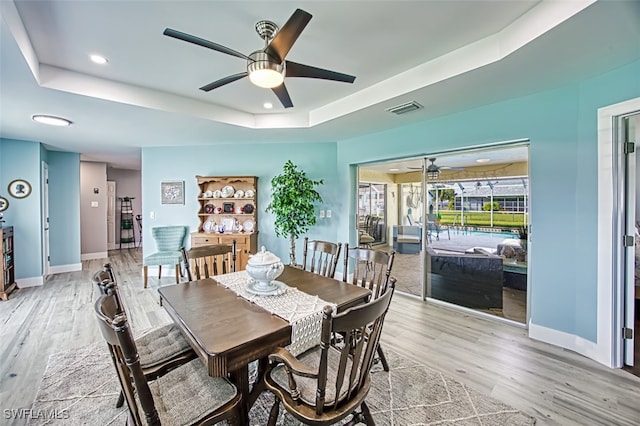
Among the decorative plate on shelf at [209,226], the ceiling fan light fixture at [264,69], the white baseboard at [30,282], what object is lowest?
the white baseboard at [30,282]

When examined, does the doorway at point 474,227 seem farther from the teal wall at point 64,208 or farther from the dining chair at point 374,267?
the teal wall at point 64,208

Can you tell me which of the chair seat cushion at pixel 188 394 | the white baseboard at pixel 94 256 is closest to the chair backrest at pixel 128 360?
the chair seat cushion at pixel 188 394

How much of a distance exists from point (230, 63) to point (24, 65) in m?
1.54

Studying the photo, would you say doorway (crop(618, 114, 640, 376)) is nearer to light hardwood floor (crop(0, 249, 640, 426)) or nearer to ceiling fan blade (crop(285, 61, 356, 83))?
light hardwood floor (crop(0, 249, 640, 426))

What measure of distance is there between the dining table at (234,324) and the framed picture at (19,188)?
4.52 meters

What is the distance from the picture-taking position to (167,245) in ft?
16.7

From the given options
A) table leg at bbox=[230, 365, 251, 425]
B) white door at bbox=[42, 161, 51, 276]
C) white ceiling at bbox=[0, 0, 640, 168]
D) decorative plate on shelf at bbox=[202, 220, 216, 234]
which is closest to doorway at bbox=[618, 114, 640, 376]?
white ceiling at bbox=[0, 0, 640, 168]

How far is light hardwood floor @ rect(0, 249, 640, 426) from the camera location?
1.98 m

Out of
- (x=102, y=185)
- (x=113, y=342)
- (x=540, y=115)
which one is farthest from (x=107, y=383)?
(x=102, y=185)

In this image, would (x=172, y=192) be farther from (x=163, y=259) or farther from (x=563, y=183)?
(x=563, y=183)

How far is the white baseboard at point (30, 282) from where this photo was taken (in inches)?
180

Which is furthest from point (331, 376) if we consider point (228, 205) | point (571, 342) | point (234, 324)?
point (228, 205)

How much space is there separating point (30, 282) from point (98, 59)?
4.39 metres

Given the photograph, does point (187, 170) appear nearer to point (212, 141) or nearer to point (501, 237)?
point (212, 141)
